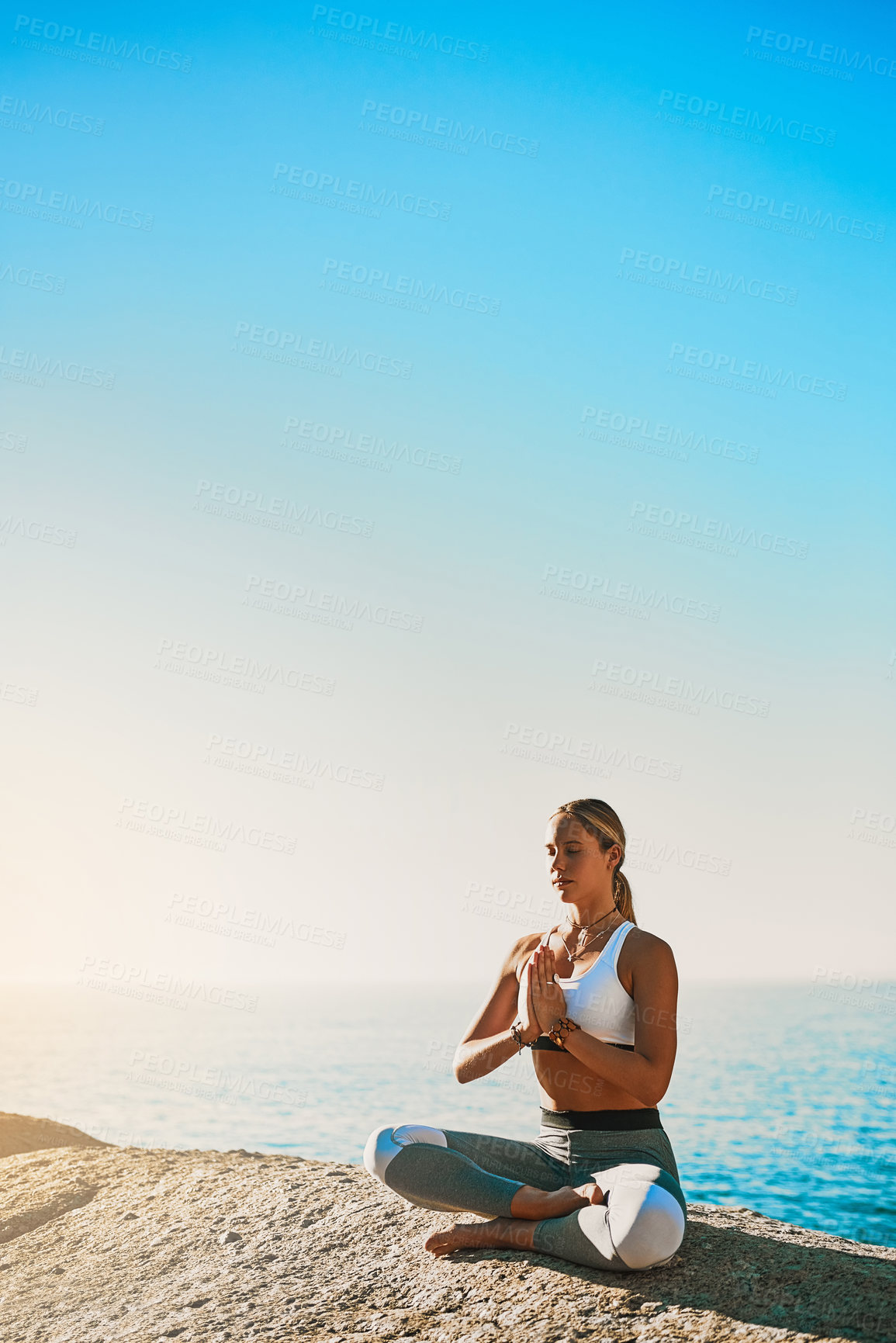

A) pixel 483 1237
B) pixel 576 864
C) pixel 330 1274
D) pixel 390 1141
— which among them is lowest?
pixel 330 1274

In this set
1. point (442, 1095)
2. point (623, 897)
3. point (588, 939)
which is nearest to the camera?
point (588, 939)

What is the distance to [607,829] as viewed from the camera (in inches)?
156

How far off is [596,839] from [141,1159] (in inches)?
147

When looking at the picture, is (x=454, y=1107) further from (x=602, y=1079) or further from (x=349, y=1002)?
(x=349, y=1002)

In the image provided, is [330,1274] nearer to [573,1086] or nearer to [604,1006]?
[573,1086]

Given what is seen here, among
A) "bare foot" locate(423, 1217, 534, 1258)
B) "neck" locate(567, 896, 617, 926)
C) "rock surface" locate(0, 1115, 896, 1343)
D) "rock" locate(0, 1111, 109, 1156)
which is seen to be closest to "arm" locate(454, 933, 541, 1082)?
"neck" locate(567, 896, 617, 926)

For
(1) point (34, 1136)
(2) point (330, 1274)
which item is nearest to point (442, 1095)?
(1) point (34, 1136)

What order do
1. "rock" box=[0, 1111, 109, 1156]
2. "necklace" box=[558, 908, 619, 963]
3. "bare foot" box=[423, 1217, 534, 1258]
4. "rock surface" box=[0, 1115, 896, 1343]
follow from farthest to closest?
"rock" box=[0, 1111, 109, 1156] < "necklace" box=[558, 908, 619, 963] < "bare foot" box=[423, 1217, 534, 1258] < "rock surface" box=[0, 1115, 896, 1343]

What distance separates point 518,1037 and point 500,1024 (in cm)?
52

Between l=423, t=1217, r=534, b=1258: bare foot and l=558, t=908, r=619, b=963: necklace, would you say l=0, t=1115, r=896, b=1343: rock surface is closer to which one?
l=423, t=1217, r=534, b=1258: bare foot

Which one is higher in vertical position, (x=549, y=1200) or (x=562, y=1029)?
(x=562, y=1029)

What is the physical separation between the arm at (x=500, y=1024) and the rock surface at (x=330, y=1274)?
679mm

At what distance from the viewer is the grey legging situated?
3.17 meters

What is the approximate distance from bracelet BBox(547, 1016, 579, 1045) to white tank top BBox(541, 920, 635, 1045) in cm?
15
